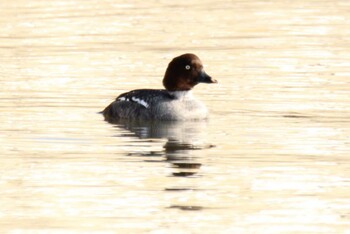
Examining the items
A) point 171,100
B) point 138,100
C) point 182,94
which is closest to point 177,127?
point 171,100

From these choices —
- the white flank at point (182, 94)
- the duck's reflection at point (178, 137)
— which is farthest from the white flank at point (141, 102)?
the white flank at point (182, 94)

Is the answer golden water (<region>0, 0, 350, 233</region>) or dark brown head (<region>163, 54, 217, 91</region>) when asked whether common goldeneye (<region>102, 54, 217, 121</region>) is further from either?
golden water (<region>0, 0, 350, 233</region>)

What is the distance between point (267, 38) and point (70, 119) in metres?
11.5

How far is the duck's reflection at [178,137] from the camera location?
16492mm

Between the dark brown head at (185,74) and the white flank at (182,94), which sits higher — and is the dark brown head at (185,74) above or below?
above

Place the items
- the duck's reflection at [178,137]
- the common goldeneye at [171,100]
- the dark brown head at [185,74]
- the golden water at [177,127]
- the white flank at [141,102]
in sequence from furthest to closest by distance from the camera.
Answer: the dark brown head at [185,74] → the white flank at [141,102] → the common goldeneye at [171,100] → the duck's reflection at [178,137] → the golden water at [177,127]

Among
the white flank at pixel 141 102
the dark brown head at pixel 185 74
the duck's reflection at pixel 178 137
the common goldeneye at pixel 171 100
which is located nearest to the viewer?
the duck's reflection at pixel 178 137

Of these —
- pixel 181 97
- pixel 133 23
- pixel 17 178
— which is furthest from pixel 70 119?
pixel 133 23

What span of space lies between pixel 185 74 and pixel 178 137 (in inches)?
116

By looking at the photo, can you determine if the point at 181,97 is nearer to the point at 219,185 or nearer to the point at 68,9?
the point at 219,185

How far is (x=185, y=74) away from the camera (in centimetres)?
2209

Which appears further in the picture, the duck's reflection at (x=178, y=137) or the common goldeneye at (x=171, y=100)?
the common goldeneye at (x=171, y=100)

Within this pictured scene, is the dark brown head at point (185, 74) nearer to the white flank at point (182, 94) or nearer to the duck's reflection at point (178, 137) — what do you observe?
the white flank at point (182, 94)

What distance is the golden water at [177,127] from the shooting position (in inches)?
531
